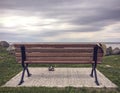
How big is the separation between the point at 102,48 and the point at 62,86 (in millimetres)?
1860

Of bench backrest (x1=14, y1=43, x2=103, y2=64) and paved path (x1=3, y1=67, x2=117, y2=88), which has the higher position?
bench backrest (x1=14, y1=43, x2=103, y2=64)

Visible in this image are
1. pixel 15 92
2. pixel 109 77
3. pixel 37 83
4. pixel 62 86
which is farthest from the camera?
pixel 109 77

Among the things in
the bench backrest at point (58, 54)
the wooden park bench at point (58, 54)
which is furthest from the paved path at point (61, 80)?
the bench backrest at point (58, 54)

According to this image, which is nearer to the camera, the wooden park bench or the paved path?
the paved path

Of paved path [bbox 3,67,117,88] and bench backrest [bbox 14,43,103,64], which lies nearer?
paved path [bbox 3,67,117,88]

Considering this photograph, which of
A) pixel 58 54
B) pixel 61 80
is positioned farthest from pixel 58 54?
pixel 61 80

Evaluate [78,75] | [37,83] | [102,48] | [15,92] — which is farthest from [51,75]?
[15,92]

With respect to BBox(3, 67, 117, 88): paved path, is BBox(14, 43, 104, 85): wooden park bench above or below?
above

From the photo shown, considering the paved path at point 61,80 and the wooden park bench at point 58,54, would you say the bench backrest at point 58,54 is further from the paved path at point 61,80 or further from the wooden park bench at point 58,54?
the paved path at point 61,80

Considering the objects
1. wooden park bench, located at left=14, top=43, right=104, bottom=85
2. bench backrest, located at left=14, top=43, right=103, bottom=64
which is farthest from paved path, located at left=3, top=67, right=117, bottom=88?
bench backrest, located at left=14, top=43, right=103, bottom=64

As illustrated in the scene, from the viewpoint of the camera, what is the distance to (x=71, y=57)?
9.59 meters

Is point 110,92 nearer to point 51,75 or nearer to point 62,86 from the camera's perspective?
point 62,86

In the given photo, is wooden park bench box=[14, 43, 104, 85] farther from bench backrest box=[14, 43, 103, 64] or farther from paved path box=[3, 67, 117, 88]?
paved path box=[3, 67, 117, 88]

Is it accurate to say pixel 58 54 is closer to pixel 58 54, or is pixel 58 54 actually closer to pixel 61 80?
pixel 58 54
